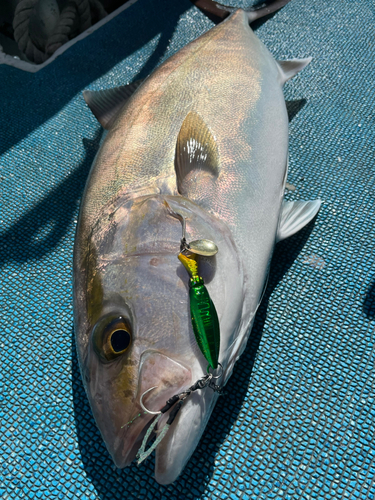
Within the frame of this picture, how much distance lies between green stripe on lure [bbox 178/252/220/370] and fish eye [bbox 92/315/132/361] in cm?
18

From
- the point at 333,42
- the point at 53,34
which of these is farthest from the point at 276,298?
the point at 53,34

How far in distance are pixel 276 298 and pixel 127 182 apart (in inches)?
27.9

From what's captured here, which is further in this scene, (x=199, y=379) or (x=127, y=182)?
(x=127, y=182)

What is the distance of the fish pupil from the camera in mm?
952

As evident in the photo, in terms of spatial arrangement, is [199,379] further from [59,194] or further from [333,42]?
[333,42]

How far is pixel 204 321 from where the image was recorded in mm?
932

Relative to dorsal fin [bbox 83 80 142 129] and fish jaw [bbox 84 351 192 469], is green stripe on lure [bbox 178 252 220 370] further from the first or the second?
dorsal fin [bbox 83 80 142 129]

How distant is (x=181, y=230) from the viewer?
3.52ft

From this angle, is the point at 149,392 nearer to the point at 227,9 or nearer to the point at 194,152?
the point at 194,152

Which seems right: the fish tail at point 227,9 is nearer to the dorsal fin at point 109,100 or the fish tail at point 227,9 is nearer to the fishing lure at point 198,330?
the dorsal fin at point 109,100

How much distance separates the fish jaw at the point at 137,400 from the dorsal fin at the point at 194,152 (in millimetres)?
543

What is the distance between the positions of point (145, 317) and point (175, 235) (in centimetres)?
25

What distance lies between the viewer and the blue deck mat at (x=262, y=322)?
3.72 feet

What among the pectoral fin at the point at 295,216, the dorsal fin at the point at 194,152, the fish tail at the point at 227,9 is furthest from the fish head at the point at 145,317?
the fish tail at the point at 227,9
